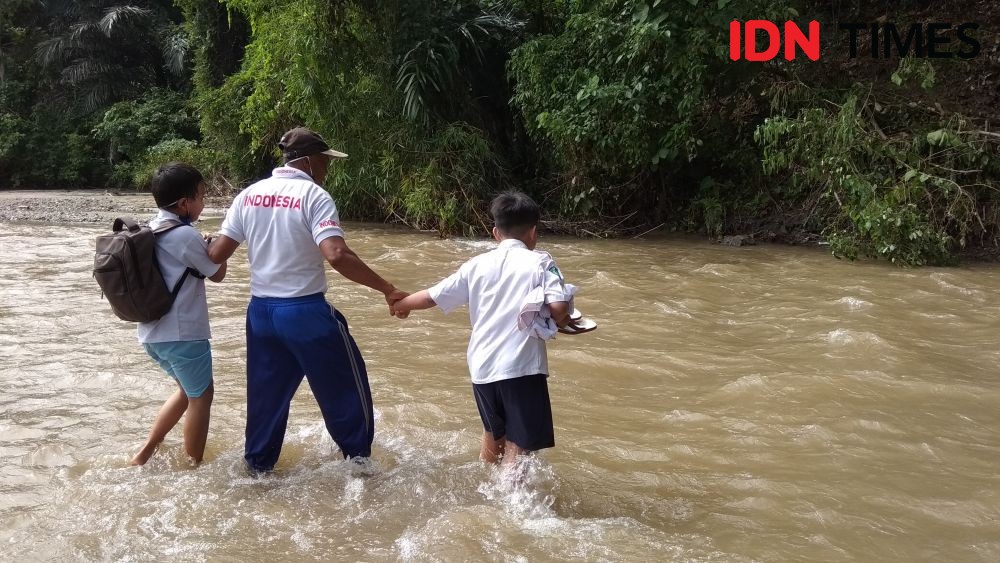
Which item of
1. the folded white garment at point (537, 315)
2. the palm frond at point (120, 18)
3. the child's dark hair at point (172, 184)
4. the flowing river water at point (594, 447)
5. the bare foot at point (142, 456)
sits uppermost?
the palm frond at point (120, 18)

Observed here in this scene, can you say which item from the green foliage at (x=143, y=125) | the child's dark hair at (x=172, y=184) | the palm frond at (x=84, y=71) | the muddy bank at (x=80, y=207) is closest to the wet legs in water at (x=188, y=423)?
the child's dark hair at (x=172, y=184)

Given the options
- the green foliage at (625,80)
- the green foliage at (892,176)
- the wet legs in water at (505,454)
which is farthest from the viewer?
the green foliage at (625,80)

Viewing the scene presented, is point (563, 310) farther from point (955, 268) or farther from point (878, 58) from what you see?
point (878, 58)

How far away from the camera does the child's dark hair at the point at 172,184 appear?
3688mm

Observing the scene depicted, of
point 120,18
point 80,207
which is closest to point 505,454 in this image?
point 80,207

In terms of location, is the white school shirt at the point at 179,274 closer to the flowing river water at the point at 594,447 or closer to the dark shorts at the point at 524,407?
the flowing river water at the point at 594,447

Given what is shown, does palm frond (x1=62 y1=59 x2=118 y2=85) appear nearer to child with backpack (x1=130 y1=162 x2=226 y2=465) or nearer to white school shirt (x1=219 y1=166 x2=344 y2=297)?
child with backpack (x1=130 y1=162 x2=226 y2=465)

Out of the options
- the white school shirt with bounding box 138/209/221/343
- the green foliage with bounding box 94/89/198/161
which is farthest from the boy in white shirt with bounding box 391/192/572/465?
the green foliage with bounding box 94/89/198/161

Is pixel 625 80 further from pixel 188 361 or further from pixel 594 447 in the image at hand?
pixel 188 361

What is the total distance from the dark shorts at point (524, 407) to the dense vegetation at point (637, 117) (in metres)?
7.03

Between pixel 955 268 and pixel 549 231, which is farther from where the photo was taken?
pixel 549 231

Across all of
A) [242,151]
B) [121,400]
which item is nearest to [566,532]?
[121,400]

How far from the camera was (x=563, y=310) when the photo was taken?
128 inches

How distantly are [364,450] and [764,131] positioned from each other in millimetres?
7931
